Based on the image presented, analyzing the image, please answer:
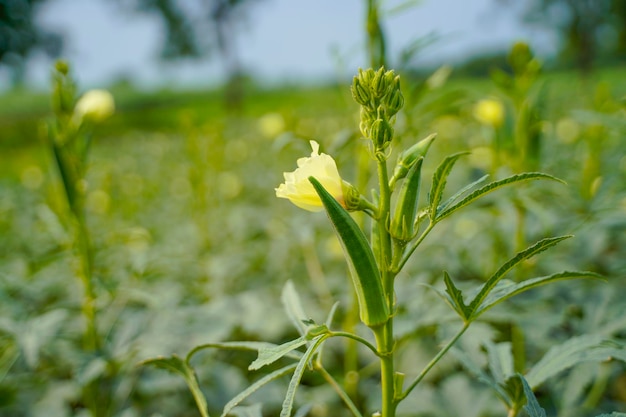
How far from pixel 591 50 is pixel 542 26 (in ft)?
22.5

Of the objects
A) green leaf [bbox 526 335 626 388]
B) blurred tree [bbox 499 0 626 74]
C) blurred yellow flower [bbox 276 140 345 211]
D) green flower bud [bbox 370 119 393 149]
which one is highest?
blurred tree [bbox 499 0 626 74]

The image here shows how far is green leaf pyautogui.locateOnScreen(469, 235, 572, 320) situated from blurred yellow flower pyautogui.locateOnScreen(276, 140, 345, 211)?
256mm

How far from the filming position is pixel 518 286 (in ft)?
2.51

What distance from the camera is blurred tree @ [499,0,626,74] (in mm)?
18312

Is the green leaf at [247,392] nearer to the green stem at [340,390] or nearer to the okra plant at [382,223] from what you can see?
the okra plant at [382,223]

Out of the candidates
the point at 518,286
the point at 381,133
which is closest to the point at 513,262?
the point at 518,286

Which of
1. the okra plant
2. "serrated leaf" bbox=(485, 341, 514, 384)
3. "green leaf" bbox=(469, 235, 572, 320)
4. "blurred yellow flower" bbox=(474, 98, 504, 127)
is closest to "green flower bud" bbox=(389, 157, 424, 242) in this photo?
the okra plant

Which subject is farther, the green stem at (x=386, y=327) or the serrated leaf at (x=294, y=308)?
the serrated leaf at (x=294, y=308)

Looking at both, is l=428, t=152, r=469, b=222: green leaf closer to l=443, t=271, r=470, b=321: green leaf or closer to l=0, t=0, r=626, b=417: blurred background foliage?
l=443, t=271, r=470, b=321: green leaf

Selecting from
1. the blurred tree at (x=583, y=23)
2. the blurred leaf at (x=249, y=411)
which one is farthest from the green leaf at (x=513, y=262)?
the blurred tree at (x=583, y=23)

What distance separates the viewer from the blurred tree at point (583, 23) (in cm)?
1831

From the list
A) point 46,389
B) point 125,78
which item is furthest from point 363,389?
point 125,78

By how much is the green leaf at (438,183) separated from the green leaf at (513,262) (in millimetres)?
127

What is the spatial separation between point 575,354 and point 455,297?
35cm
